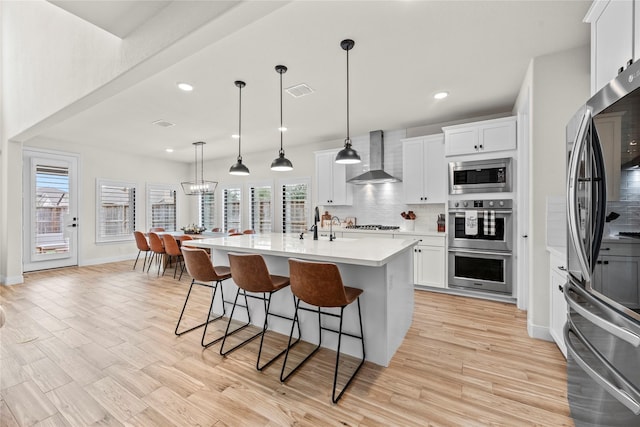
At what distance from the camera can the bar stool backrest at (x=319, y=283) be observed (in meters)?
1.89

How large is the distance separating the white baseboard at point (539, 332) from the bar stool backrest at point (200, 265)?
310 centimetres

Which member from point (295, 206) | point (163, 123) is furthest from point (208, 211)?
point (163, 123)

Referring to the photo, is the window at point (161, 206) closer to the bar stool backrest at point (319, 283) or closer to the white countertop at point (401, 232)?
the white countertop at point (401, 232)

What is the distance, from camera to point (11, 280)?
15.5ft

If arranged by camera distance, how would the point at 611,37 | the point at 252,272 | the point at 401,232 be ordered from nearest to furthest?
the point at 611,37 → the point at 252,272 → the point at 401,232

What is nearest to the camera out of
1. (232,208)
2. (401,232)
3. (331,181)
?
(401,232)

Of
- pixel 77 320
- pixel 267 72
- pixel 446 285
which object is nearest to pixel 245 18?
pixel 267 72

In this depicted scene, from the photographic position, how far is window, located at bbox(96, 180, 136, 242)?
6602 mm

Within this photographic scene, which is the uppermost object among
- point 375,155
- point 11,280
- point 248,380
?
point 375,155

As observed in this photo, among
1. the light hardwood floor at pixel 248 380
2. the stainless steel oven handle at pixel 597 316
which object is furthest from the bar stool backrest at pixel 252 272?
the stainless steel oven handle at pixel 597 316

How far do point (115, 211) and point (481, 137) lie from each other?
8.02 meters

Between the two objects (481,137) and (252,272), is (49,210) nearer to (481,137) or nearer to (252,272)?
(252,272)

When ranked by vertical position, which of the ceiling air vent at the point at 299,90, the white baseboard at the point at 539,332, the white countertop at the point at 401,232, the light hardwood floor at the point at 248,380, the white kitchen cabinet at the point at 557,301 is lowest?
the light hardwood floor at the point at 248,380

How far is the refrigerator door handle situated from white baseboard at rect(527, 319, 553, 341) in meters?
1.73
